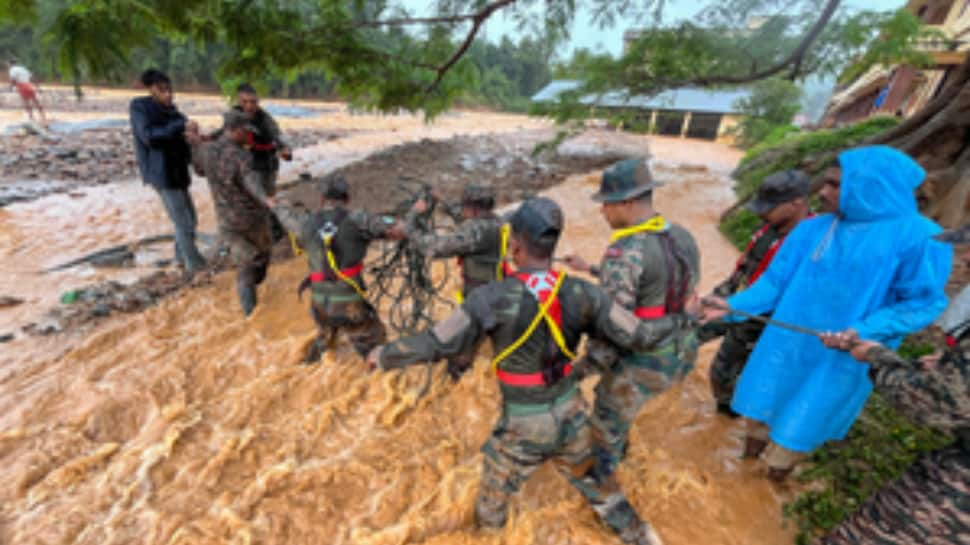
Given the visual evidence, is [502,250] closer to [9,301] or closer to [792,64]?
[9,301]

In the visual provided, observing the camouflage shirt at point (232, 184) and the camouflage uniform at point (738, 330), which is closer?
the camouflage uniform at point (738, 330)

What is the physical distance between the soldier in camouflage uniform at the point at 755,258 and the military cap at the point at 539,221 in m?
1.73

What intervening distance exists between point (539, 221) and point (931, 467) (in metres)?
1.81

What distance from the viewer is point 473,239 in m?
3.04

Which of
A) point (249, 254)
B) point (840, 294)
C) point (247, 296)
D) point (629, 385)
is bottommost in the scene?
point (247, 296)

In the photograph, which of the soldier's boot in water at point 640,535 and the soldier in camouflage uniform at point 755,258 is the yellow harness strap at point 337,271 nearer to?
the soldier's boot in water at point 640,535

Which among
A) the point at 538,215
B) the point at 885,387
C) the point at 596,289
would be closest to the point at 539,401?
the point at 596,289

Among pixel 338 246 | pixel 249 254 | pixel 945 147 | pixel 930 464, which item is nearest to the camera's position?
pixel 930 464

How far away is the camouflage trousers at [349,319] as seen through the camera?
344cm

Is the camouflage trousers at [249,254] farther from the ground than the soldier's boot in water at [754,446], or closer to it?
farther from the ground

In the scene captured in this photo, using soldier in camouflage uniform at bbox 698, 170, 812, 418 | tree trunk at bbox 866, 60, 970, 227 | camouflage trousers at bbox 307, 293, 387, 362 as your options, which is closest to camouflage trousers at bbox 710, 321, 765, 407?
soldier in camouflage uniform at bbox 698, 170, 812, 418

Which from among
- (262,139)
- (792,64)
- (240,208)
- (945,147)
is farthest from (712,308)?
(945,147)

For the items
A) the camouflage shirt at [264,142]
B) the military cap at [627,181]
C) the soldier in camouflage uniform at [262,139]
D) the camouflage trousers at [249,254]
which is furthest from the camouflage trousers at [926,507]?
the camouflage shirt at [264,142]

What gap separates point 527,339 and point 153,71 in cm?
480
